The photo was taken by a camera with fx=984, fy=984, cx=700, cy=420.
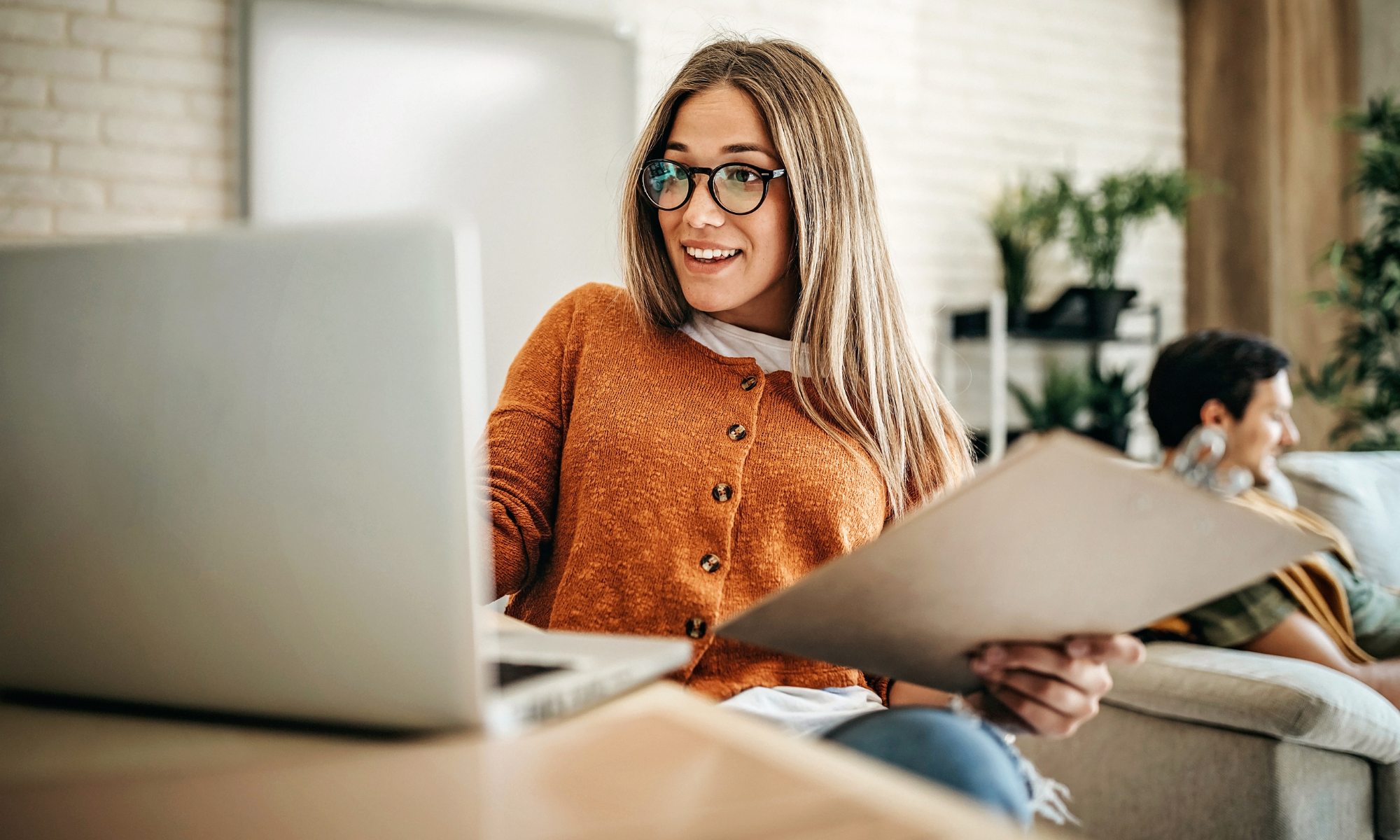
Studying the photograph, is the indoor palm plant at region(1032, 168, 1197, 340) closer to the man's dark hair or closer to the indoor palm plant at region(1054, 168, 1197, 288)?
the indoor palm plant at region(1054, 168, 1197, 288)

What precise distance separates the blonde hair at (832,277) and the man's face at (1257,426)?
0.90 metres

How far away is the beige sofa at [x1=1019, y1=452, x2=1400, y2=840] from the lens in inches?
55.9

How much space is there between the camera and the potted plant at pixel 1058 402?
351 cm

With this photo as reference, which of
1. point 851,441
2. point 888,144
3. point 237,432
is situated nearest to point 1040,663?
point 851,441

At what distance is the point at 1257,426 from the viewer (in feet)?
6.23

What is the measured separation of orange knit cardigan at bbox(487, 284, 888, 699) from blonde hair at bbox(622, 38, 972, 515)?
0.15 feet

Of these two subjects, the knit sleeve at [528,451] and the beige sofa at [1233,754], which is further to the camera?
the beige sofa at [1233,754]

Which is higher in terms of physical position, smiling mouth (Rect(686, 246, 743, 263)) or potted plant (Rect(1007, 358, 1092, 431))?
smiling mouth (Rect(686, 246, 743, 263))

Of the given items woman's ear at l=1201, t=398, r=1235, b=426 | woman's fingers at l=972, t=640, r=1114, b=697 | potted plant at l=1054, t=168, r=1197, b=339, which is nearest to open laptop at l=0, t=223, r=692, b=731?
woman's fingers at l=972, t=640, r=1114, b=697

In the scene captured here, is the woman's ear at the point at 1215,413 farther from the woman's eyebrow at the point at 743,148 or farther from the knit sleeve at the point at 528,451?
the knit sleeve at the point at 528,451

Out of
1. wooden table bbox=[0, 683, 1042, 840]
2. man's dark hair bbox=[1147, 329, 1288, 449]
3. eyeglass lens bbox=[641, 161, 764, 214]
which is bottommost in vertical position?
wooden table bbox=[0, 683, 1042, 840]

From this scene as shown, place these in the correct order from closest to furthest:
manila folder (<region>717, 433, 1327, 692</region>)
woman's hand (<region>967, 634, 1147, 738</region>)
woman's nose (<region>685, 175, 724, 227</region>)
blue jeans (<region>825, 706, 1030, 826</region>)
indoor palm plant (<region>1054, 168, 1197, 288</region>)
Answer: manila folder (<region>717, 433, 1327, 692</region>) < blue jeans (<region>825, 706, 1030, 826</region>) < woman's hand (<region>967, 634, 1147, 738</region>) < woman's nose (<region>685, 175, 724, 227</region>) < indoor palm plant (<region>1054, 168, 1197, 288</region>)

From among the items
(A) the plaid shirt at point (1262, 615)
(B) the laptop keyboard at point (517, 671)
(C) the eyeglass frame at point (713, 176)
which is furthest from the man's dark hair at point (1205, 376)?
(B) the laptop keyboard at point (517, 671)

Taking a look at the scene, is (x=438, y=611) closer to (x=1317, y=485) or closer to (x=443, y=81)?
(x=1317, y=485)
